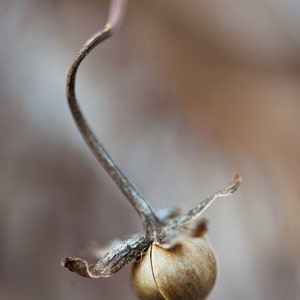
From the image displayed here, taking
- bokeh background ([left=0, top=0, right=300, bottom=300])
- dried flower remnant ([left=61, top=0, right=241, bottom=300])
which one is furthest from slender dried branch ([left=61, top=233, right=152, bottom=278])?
Result: bokeh background ([left=0, top=0, right=300, bottom=300])

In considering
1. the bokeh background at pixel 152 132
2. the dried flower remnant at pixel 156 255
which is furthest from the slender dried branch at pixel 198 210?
the bokeh background at pixel 152 132

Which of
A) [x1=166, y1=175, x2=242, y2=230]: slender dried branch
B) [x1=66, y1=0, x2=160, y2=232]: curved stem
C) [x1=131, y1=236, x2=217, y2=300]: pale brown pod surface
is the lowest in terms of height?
[x1=131, y1=236, x2=217, y2=300]: pale brown pod surface

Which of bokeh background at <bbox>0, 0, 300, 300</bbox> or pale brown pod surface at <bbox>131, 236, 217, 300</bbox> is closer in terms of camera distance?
pale brown pod surface at <bbox>131, 236, 217, 300</bbox>

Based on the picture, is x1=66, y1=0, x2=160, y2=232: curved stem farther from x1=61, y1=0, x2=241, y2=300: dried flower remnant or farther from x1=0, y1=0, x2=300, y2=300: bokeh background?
x1=0, y1=0, x2=300, y2=300: bokeh background

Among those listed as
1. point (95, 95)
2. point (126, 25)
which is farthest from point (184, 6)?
point (95, 95)

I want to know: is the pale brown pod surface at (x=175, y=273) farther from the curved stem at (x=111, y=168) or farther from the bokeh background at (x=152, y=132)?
the bokeh background at (x=152, y=132)

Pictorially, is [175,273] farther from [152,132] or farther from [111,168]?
[152,132]

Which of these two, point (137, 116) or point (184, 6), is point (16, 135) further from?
point (184, 6)
